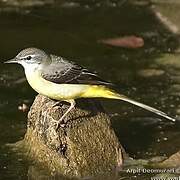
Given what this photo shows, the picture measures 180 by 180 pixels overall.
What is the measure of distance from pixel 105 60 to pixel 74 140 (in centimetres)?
387

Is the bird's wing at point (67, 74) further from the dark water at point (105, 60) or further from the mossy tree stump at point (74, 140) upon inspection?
the dark water at point (105, 60)

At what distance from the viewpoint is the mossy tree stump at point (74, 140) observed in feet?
25.8

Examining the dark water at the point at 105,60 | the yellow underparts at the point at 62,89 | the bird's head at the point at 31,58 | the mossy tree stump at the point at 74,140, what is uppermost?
the bird's head at the point at 31,58

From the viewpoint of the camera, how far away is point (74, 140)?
7.93 meters

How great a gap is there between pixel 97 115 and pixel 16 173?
3.65 feet

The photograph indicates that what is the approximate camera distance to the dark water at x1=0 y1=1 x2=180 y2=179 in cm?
902

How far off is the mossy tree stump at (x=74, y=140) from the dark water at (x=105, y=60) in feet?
1.16

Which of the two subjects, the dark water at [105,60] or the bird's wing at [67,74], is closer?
the bird's wing at [67,74]

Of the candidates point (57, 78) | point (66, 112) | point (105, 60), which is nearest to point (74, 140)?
point (66, 112)

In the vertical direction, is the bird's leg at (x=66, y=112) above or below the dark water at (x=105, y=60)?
above

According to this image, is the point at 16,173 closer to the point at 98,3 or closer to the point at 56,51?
the point at 56,51

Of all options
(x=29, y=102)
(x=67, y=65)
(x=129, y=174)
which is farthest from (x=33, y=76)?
(x=29, y=102)

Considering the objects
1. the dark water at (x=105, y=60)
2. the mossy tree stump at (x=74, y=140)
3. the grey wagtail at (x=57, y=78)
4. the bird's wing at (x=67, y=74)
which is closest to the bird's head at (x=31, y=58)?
the grey wagtail at (x=57, y=78)

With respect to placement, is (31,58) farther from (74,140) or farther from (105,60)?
(105,60)
